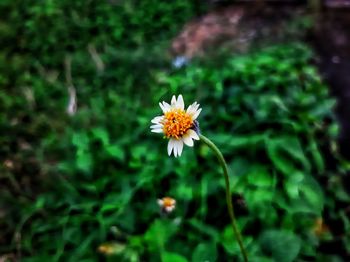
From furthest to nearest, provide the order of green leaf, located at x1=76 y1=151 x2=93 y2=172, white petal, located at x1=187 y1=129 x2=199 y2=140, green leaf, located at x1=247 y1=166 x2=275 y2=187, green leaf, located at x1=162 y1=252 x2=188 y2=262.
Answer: green leaf, located at x1=76 y1=151 x2=93 y2=172 → green leaf, located at x1=247 y1=166 x2=275 y2=187 → green leaf, located at x1=162 y1=252 x2=188 y2=262 → white petal, located at x1=187 y1=129 x2=199 y2=140

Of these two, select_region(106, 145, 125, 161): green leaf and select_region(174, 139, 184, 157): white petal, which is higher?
select_region(106, 145, 125, 161): green leaf

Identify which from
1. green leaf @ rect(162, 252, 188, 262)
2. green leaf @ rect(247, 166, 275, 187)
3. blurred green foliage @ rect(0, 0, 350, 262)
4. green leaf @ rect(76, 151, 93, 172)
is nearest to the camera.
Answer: green leaf @ rect(162, 252, 188, 262)

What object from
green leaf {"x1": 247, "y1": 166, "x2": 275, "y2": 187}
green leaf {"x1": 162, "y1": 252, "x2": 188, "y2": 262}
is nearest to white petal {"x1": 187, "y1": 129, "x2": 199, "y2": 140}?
green leaf {"x1": 162, "y1": 252, "x2": 188, "y2": 262}

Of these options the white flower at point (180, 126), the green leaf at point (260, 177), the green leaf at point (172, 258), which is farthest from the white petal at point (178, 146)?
the green leaf at point (260, 177)

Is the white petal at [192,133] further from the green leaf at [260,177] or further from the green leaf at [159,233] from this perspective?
the green leaf at [260,177]

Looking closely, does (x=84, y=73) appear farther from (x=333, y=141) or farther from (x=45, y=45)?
(x=333, y=141)

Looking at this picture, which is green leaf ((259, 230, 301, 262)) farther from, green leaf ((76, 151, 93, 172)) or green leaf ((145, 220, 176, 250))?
green leaf ((76, 151, 93, 172))

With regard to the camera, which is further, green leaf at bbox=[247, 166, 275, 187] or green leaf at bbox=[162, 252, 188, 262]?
green leaf at bbox=[247, 166, 275, 187]

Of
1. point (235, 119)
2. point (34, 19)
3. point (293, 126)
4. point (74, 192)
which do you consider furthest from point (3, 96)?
point (293, 126)

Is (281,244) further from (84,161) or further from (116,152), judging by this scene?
(84,161)
